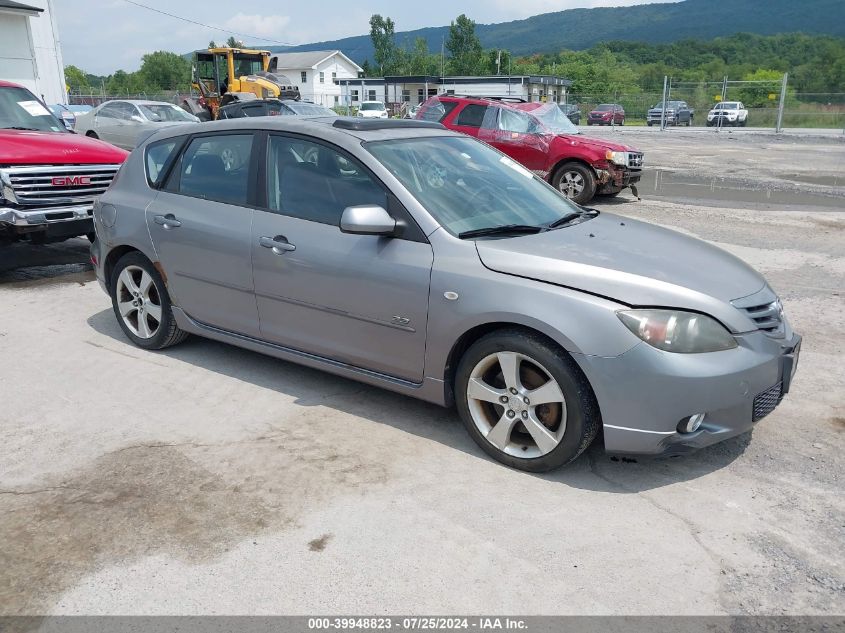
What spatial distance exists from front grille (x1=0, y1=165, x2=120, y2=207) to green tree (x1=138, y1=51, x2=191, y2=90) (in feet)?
391

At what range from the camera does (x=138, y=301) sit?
5.48 metres

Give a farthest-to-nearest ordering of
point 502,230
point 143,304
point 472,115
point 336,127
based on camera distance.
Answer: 1. point 472,115
2. point 143,304
3. point 336,127
4. point 502,230

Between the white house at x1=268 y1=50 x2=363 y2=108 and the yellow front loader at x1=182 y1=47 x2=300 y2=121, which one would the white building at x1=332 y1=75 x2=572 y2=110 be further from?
the yellow front loader at x1=182 y1=47 x2=300 y2=121

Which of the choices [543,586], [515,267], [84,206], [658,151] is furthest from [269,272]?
[658,151]

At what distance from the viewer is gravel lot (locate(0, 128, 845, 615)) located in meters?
2.87

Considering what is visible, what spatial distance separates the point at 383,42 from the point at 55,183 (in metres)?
121


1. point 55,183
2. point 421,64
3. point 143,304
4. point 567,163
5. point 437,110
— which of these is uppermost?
point 421,64

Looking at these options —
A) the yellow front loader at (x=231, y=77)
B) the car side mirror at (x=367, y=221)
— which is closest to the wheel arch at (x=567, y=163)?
the car side mirror at (x=367, y=221)

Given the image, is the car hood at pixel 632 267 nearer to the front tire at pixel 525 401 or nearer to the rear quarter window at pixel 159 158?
the front tire at pixel 525 401

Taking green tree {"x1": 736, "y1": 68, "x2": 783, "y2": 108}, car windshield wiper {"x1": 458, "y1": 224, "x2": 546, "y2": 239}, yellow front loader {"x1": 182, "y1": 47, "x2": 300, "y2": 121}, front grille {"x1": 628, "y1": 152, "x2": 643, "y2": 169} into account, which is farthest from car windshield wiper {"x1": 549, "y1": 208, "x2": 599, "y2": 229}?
green tree {"x1": 736, "y1": 68, "x2": 783, "y2": 108}

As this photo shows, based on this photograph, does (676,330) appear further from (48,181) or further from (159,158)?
(48,181)

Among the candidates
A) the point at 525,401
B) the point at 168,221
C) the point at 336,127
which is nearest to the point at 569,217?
the point at 525,401

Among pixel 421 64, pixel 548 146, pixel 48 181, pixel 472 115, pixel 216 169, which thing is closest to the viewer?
pixel 216 169

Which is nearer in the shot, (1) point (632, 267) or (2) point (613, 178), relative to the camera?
(1) point (632, 267)
